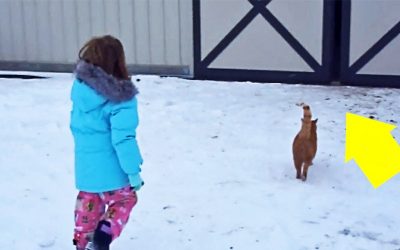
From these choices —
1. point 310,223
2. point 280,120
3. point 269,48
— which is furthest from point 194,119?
point 310,223

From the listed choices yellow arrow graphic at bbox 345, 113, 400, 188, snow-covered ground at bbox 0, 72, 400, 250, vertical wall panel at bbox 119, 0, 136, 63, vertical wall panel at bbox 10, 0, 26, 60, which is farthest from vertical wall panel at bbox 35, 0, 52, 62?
yellow arrow graphic at bbox 345, 113, 400, 188

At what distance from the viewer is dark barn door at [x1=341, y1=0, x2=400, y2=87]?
941cm

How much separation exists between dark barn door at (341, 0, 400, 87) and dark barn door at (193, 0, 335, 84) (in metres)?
0.19

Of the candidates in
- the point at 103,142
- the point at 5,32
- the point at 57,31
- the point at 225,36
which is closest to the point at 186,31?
the point at 225,36

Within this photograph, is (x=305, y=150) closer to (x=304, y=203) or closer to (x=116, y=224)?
(x=304, y=203)

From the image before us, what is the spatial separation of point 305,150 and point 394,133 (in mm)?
1712

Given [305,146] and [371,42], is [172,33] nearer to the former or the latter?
[371,42]

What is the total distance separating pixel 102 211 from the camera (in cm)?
451

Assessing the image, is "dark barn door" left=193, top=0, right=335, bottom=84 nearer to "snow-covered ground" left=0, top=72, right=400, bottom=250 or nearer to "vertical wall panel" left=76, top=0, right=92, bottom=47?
"snow-covered ground" left=0, top=72, right=400, bottom=250

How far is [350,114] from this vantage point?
26.9 ft

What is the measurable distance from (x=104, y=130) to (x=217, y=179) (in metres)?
2.04

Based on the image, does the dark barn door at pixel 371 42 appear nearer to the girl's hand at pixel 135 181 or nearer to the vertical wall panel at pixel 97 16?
the vertical wall panel at pixel 97 16

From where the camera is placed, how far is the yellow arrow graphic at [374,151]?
245 inches

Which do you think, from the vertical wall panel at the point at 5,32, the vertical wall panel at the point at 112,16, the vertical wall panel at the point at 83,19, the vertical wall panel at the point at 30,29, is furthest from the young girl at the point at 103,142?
the vertical wall panel at the point at 5,32
